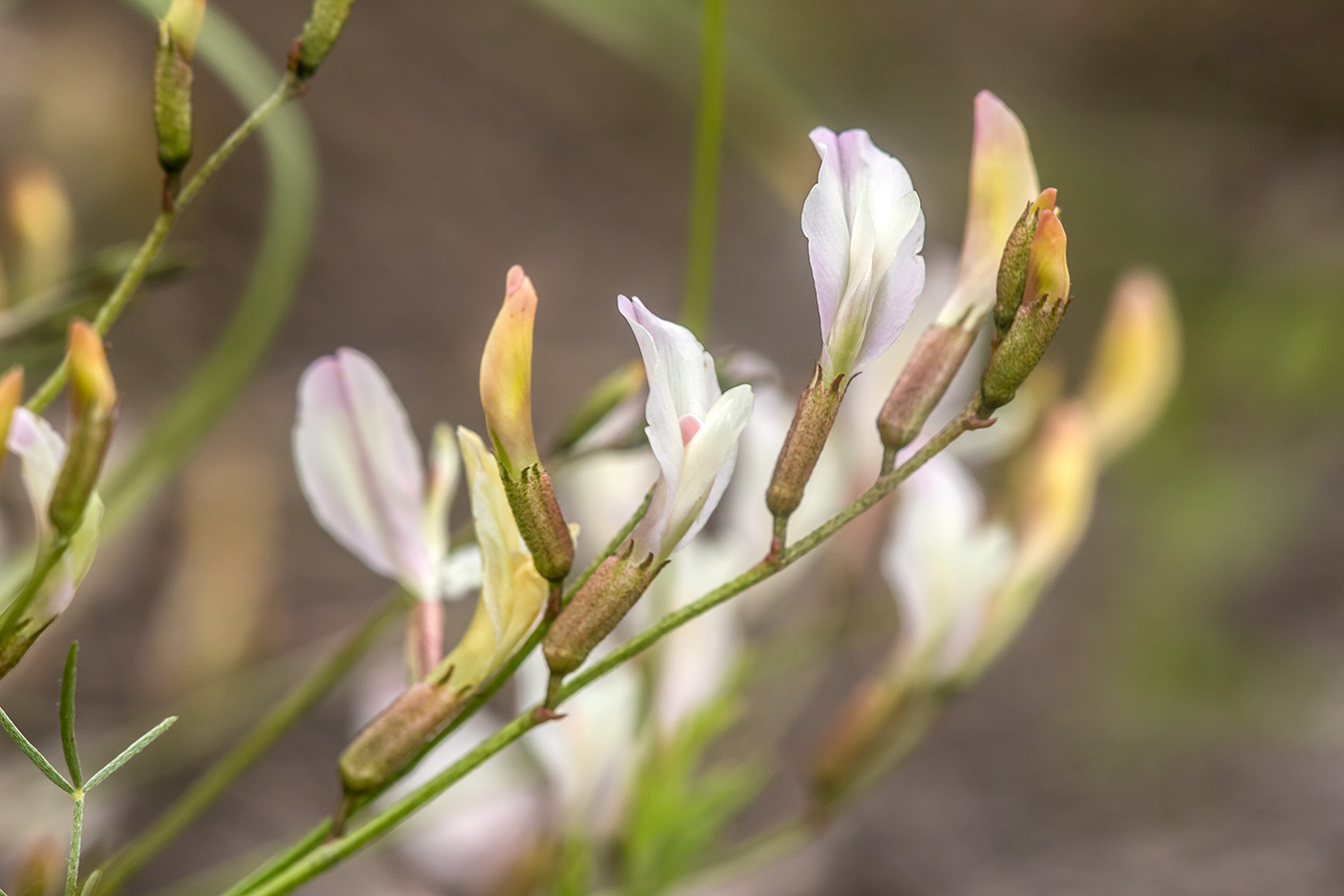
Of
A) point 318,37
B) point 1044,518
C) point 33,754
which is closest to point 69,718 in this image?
point 33,754

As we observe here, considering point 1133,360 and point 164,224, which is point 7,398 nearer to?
point 164,224

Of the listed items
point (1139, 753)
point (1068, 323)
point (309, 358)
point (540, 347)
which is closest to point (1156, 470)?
point (1068, 323)

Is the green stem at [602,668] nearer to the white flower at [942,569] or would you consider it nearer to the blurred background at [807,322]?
the white flower at [942,569]

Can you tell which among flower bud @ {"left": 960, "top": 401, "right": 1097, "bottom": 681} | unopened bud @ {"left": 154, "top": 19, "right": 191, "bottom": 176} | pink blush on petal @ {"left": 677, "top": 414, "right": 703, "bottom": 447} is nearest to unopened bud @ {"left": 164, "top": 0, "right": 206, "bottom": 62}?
unopened bud @ {"left": 154, "top": 19, "right": 191, "bottom": 176}

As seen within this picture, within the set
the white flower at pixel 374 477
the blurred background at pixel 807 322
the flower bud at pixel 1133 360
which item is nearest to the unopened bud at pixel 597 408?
the white flower at pixel 374 477

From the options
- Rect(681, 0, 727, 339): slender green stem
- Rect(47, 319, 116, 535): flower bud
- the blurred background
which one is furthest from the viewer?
the blurred background

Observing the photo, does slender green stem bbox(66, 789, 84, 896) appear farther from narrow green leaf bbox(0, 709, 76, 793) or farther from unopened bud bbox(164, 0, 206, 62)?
unopened bud bbox(164, 0, 206, 62)

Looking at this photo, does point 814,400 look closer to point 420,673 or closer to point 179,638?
point 420,673
